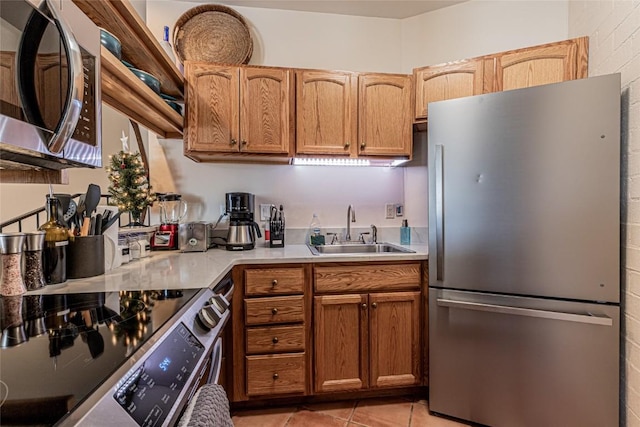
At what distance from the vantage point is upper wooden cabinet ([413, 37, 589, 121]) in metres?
1.76

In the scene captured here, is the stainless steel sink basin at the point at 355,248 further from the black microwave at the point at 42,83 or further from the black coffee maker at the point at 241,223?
the black microwave at the point at 42,83

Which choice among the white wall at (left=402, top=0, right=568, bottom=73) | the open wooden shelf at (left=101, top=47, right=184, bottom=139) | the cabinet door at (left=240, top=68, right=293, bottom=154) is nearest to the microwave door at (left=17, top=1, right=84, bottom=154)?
the open wooden shelf at (left=101, top=47, right=184, bottom=139)

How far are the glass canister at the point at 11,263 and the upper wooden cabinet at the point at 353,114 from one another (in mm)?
1420

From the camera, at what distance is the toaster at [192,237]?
1955 millimetres

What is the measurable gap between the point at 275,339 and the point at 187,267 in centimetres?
65

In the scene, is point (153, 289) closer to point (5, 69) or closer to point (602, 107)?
point (5, 69)

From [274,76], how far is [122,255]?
138 cm

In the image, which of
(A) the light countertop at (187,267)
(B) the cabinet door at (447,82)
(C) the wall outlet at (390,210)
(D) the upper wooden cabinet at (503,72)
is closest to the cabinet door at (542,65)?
(D) the upper wooden cabinet at (503,72)

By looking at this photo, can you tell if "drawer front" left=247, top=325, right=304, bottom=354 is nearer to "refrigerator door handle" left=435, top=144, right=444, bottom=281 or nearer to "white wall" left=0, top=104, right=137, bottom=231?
"refrigerator door handle" left=435, top=144, right=444, bottom=281

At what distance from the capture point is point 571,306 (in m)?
1.44

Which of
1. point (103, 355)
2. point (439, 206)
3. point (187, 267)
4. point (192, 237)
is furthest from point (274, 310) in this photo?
point (103, 355)

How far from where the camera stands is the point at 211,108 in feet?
6.38

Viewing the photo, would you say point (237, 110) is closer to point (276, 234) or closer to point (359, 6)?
point (276, 234)

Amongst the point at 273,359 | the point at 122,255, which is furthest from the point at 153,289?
the point at 273,359
